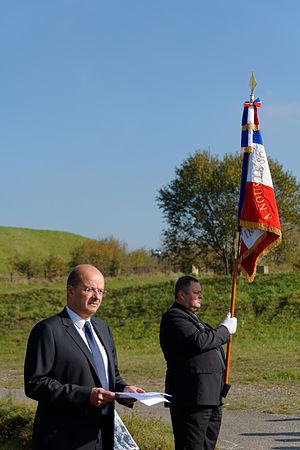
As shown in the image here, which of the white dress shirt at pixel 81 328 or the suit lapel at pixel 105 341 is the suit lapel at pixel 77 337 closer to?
the white dress shirt at pixel 81 328

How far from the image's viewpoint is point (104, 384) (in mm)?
3617

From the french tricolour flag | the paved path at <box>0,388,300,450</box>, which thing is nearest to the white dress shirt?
the french tricolour flag

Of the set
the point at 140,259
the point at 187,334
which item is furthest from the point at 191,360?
the point at 140,259

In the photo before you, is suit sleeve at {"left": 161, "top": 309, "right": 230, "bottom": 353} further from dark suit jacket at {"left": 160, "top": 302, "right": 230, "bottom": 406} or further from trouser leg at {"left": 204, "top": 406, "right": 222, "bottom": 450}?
trouser leg at {"left": 204, "top": 406, "right": 222, "bottom": 450}

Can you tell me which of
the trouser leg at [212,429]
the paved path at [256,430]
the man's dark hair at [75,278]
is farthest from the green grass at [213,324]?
the man's dark hair at [75,278]

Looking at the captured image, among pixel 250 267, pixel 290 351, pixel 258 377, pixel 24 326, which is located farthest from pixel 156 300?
pixel 250 267

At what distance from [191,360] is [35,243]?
85410 millimetres

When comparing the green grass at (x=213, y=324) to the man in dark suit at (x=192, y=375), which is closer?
the man in dark suit at (x=192, y=375)

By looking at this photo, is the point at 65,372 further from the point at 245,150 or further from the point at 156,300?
the point at 156,300

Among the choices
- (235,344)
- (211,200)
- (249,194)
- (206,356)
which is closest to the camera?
(206,356)

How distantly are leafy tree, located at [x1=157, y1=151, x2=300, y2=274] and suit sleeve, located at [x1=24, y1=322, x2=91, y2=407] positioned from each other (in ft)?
108

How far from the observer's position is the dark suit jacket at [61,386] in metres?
3.35

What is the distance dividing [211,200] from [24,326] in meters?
16.4

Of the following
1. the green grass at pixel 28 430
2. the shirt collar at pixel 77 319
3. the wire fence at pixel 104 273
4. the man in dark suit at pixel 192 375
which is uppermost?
the wire fence at pixel 104 273
